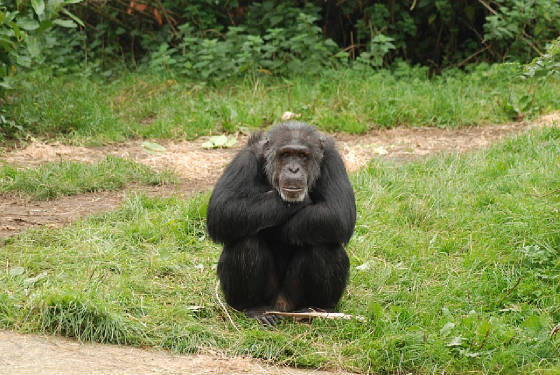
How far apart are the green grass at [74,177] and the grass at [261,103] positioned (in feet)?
4.10

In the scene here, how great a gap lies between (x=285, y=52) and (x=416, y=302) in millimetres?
7655

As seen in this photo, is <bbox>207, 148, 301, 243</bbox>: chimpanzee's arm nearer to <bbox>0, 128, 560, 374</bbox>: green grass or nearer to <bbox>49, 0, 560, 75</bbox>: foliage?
<bbox>0, 128, 560, 374</bbox>: green grass

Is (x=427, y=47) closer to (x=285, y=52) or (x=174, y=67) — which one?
(x=285, y=52)

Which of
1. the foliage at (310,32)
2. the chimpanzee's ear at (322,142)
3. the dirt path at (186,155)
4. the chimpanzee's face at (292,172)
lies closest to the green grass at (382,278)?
the dirt path at (186,155)

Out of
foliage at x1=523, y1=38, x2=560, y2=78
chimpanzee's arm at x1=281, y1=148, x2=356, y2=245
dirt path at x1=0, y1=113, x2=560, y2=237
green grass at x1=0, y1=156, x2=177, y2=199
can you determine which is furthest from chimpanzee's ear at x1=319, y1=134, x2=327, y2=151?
green grass at x1=0, y1=156, x2=177, y2=199

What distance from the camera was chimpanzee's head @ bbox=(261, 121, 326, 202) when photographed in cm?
543

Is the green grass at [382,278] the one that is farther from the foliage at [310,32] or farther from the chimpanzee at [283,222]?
the foliage at [310,32]

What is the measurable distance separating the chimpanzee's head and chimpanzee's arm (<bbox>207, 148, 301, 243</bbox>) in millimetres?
107

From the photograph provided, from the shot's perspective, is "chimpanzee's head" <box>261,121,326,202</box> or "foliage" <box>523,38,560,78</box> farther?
"foliage" <box>523,38,560,78</box>

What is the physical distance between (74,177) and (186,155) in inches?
62.6

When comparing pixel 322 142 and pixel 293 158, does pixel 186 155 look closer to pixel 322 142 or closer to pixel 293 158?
pixel 322 142

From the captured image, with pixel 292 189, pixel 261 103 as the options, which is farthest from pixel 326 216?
pixel 261 103

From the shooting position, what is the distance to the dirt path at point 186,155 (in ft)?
25.8

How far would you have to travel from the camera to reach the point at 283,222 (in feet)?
18.3
